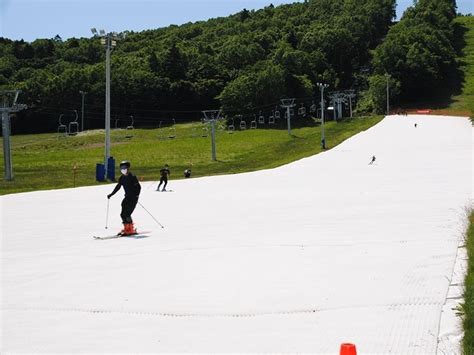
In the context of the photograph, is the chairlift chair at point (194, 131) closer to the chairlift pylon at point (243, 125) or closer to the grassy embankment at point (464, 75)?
the chairlift pylon at point (243, 125)

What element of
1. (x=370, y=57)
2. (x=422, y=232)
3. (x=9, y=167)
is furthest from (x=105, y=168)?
(x=370, y=57)

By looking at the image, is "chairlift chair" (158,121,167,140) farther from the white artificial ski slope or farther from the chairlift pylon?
the white artificial ski slope

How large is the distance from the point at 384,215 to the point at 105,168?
70.7 ft

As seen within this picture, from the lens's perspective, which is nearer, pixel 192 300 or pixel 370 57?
pixel 192 300

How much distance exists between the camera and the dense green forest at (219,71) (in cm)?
10481

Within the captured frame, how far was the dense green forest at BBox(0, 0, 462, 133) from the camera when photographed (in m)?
105

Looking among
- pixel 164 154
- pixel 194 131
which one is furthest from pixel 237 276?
pixel 194 131

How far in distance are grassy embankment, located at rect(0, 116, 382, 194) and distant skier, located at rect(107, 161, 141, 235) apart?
1630cm

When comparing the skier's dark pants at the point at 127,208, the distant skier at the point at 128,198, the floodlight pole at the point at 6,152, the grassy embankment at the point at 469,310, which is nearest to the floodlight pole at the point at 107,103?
the floodlight pole at the point at 6,152

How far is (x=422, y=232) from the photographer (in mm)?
12734

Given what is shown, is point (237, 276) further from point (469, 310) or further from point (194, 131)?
point (194, 131)

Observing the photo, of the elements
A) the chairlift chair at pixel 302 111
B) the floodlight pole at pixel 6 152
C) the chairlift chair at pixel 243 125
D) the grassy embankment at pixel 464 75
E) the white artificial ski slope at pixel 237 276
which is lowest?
the white artificial ski slope at pixel 237 276

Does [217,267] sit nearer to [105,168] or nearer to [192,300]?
[192,300]

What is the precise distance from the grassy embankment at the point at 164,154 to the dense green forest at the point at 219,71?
22.5 metres
